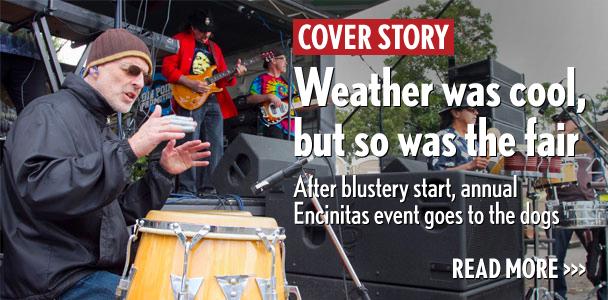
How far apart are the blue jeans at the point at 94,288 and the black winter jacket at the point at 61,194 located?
0.09 ft

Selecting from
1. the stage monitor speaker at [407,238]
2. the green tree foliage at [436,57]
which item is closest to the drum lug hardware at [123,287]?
the stage monitor speaker at [407,238]

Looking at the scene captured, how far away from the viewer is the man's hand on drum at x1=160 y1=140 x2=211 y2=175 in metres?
2.05

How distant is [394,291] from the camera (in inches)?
112

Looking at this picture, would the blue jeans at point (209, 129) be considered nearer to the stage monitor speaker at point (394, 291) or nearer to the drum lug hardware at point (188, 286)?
the stage monitor speaker at point (394, 291)

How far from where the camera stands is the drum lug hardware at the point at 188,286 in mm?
1529

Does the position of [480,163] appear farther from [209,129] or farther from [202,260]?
[202,260]

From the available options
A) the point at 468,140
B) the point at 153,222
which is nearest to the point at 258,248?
the point at 153,222

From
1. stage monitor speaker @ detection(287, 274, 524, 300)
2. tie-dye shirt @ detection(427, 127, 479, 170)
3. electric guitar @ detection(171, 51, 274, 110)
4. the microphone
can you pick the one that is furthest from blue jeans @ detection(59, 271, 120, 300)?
tie-dye shirt @ detection(427, 127, 479, 170)

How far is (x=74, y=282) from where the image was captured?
5.41 feet

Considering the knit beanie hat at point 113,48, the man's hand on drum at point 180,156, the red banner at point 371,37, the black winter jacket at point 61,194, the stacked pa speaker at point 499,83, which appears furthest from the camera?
the red banner at point 371,37

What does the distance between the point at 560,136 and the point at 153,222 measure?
3.32 m

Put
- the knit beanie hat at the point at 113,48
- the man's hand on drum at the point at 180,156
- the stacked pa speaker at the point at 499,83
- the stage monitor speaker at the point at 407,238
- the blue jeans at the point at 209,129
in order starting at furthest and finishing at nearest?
1. the stacked pa speaker at the point at 499,83
2. the blue jeans at the point at 209,129
3. the stage monitor speaker at the point at 407,238
4. the man's hand on drum at the point at 180,156
5. the knit beanie hat at the point at 113,48

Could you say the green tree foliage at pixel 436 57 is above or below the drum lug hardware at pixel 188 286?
above

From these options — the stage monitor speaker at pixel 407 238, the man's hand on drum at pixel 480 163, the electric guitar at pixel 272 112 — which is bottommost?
the stage monitor speaker at pixel 407 238
